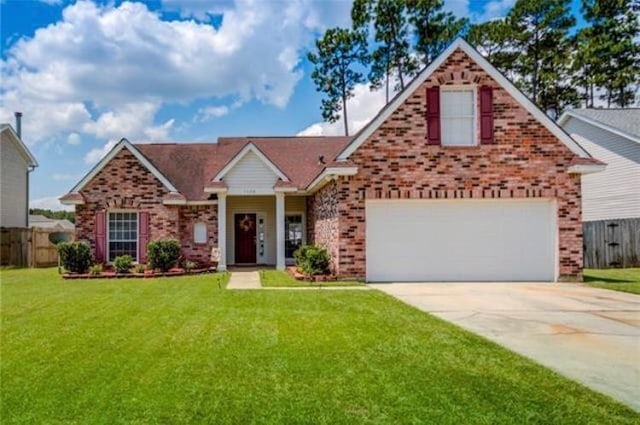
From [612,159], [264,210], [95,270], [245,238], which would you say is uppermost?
[612,159]

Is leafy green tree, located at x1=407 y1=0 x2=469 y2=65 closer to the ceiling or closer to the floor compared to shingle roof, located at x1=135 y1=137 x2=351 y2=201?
closer to the ceiling

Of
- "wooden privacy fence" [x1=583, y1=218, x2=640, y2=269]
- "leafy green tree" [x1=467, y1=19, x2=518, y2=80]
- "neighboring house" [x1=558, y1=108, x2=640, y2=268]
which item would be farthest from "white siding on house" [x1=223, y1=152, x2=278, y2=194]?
"leafy green tree" [x1=467, y1=19, x2=518, y2=80]

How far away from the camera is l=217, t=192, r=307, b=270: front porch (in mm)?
21812

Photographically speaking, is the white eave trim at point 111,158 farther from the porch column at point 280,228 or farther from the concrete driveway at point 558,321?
the concrete driveway at point 558,321

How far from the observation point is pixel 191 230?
2006cm

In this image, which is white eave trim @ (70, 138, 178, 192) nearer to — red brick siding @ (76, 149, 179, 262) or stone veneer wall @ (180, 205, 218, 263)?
red brick siding @ (76, 149, 179, 262)

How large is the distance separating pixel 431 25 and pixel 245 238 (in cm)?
2003

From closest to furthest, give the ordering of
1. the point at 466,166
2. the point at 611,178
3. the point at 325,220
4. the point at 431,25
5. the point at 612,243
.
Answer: the point at 466,166
the point at 325,220
the point at 612,243
the point at 611,178
the point at 431,25

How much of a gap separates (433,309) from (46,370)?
659cm

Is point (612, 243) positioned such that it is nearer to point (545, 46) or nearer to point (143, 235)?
point (143, 235)

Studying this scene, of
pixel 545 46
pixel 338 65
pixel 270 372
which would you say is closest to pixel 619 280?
pixel 270 372

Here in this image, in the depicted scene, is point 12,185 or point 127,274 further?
point 12,185

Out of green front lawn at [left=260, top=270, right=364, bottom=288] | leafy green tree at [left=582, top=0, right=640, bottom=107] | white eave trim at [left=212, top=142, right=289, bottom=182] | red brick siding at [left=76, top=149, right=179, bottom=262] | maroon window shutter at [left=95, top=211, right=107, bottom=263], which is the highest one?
leafy green tree at [left=582, top=0, right=640, bottom=107]

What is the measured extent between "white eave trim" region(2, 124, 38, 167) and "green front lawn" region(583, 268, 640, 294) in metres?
25.8
